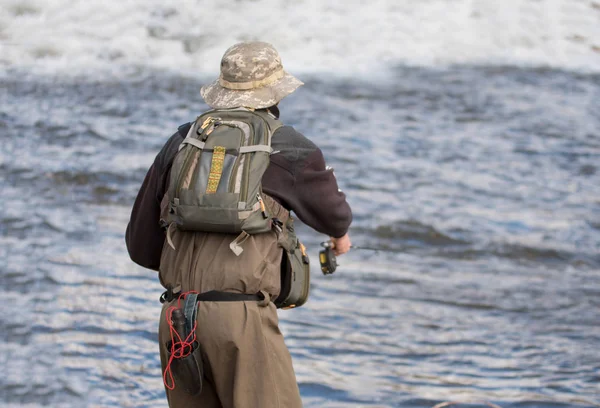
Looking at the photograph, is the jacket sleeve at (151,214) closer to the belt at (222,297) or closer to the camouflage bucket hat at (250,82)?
the camouflage bucket hat at (250,82)

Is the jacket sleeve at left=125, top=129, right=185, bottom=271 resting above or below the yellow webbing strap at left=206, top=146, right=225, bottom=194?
below

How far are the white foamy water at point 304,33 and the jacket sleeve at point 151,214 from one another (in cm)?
975

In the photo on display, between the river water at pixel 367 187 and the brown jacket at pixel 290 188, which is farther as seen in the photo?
the river water at pixel 367 187

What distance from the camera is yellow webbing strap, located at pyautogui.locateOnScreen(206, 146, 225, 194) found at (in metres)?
3.06

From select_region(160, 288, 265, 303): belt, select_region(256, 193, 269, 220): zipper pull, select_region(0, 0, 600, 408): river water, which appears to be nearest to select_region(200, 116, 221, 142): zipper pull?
select_region(256, 193, 269, 220): zipper pull

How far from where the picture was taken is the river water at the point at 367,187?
19.0ft

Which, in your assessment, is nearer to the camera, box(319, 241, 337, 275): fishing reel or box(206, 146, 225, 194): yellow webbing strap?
box(206, 146, 225, 194): yellow webbing strap

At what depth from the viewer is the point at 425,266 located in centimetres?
800

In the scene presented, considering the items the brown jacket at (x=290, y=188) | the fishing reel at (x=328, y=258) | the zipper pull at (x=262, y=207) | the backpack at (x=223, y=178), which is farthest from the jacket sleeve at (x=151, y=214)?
the fishing reel at (x=328, y=258)

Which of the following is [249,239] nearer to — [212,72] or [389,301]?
[389,301]

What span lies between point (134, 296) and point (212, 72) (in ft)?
23.8

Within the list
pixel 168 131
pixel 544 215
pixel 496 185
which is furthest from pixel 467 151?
pixel 168 131

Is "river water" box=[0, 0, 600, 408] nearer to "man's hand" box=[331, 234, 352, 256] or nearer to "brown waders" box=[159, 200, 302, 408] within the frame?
"man's hand" box=[331, 234, 352, 256]

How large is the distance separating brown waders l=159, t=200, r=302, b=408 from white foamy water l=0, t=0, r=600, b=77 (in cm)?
1011
